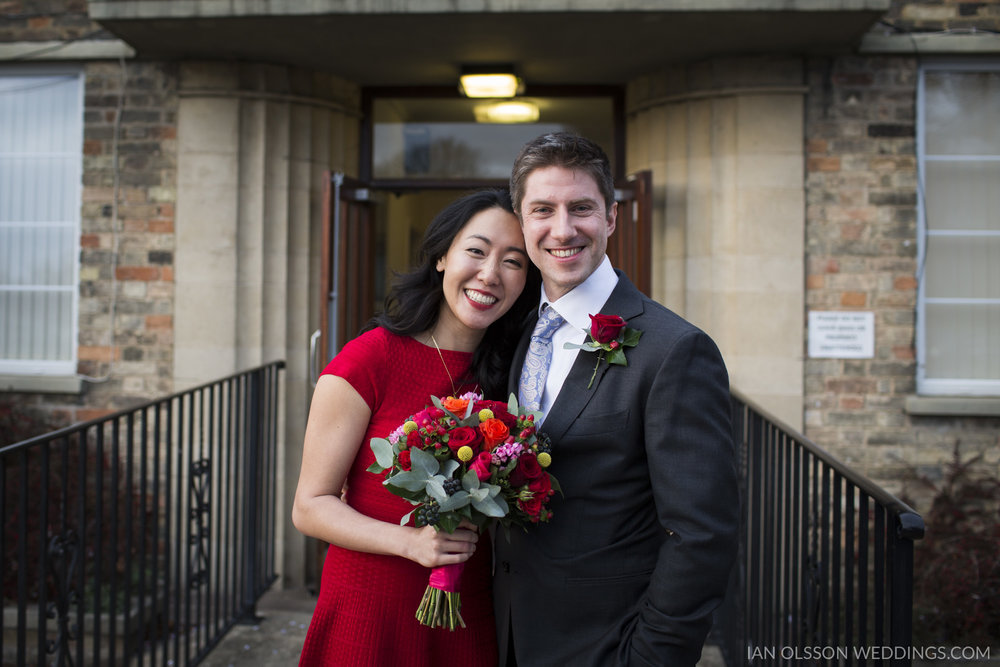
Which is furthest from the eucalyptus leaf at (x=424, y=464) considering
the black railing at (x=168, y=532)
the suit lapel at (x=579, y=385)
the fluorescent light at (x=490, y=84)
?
the fluorescent light at (x=490, y=84)

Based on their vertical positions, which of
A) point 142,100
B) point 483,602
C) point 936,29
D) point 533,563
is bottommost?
point 483,602

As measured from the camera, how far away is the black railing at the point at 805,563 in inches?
81.8

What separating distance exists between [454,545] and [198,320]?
394cm

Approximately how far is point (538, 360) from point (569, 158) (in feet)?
1.72

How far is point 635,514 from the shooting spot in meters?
1.98

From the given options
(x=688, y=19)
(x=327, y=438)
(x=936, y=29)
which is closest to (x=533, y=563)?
(x=327, y=438)

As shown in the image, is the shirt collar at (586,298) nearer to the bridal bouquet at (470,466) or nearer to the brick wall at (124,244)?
the bridal bouquet at (470,466)

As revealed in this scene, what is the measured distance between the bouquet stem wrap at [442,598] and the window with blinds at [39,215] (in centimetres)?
454

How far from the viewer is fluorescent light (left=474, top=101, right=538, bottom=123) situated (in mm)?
5930

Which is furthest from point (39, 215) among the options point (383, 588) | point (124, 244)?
point (383, 588)

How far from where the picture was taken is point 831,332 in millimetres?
5180

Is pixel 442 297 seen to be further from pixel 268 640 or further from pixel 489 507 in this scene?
pixel 268 640

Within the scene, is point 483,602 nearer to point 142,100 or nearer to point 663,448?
point 663,448

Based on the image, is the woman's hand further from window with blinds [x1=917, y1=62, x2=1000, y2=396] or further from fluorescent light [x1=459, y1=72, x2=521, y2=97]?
window with blinds [x1=917, y1=62, x2=1000, y2=396]
